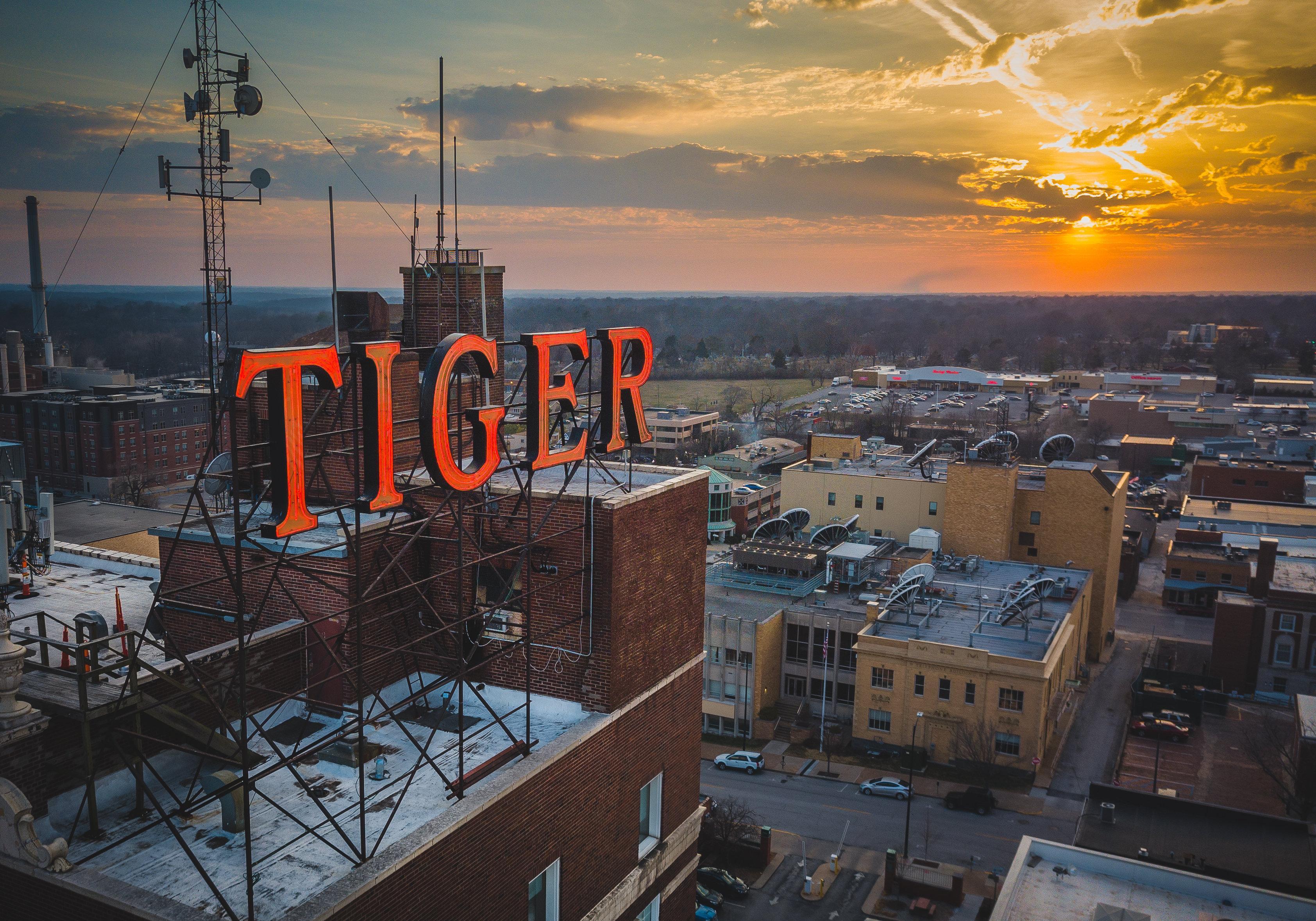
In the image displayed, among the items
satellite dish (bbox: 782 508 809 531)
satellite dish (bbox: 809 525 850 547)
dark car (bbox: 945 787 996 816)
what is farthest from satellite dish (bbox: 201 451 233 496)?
satellite dish (bbox: 782 508 809 531)

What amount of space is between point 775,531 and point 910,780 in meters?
30.3

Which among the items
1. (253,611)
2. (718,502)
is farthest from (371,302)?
(718,502)

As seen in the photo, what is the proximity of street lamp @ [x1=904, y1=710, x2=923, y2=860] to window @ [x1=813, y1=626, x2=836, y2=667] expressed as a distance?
23.1 ft

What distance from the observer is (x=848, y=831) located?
168ft

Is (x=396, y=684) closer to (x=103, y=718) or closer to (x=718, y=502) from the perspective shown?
(x=103, y=718)

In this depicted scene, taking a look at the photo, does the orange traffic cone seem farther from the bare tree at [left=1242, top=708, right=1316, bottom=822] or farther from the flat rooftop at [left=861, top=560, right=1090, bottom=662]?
the bare tree at [left=1242, top=708, right=1316, bottom=822]

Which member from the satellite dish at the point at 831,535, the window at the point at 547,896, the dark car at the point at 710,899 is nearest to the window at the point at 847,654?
the satellite dish at the point at 831,535

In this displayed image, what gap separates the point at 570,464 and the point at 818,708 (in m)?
43.8

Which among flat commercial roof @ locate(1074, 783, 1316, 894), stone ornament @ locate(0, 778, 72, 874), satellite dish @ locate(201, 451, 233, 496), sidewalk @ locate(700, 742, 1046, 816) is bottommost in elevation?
sidewalk @ locate(700, 742, 1046, 816)

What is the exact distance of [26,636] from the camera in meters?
20.1

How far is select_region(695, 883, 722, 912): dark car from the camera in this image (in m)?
43.5

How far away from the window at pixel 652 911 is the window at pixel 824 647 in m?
38.9

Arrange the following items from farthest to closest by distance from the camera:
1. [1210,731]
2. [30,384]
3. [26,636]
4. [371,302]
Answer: [30,384]
[1210,731]
[371,302]
[26,636]

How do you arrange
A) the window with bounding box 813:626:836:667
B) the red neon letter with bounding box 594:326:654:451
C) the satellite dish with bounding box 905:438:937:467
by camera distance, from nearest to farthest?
1. the red neon letter with bounding box 594:326:654:451
2. the window with bounding box 813:626:836:667
3. the satellite dish with bounding box 905:438:937:467
